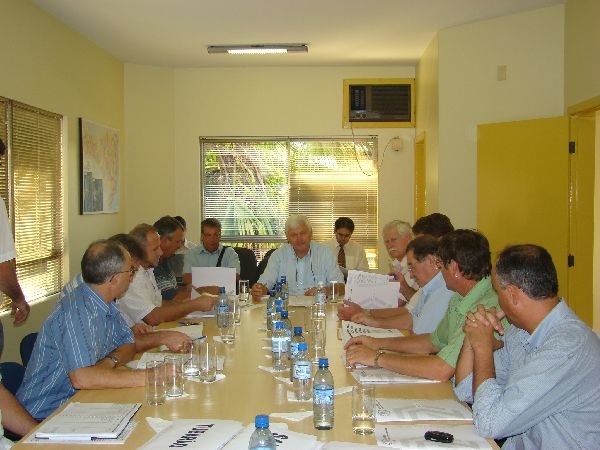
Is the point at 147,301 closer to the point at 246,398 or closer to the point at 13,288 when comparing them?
the point at 13,288

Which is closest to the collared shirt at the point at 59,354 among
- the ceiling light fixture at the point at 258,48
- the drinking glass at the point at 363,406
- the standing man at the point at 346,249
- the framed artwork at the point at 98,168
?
the drinking glass at the point at 363,406

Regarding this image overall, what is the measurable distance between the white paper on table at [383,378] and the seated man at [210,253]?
11.6 ft

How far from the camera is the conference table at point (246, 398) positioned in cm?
227

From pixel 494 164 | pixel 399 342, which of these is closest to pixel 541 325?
pixel 399 342

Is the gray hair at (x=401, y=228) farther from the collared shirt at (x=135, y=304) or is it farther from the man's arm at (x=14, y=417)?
the man's arm at (x=14, y=417)

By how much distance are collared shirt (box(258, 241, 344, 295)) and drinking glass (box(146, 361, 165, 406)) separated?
10.3 feet

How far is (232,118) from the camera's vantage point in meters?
8.50

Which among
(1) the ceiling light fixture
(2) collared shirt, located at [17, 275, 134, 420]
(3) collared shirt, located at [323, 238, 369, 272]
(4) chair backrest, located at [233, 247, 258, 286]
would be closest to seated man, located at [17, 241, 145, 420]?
(2) collared shirt, located at [17, 275, 134, 420]

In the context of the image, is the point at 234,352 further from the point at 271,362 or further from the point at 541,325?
the point at 541,325

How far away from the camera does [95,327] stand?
2943 mm

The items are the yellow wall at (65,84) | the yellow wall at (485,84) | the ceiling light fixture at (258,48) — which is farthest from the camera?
the ceiling light fixture at (258,48)

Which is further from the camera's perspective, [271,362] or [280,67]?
[280,67]

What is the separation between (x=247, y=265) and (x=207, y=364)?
155 inches

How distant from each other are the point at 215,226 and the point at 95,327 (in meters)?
3.49
